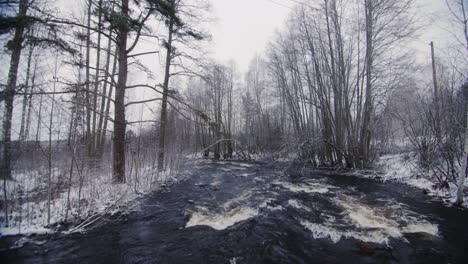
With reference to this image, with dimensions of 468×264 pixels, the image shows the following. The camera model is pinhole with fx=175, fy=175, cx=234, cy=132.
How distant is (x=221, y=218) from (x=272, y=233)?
1.34 metres

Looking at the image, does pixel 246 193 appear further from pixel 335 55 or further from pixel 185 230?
pixel 335 55

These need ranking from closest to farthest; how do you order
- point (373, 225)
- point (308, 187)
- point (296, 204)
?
point (373, 225) < point (296, 204) < point (308, 187)

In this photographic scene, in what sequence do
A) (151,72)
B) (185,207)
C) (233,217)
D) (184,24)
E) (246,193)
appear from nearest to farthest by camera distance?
(233,217)
(185,207)
(246,193)
(151,72)
(184,24)

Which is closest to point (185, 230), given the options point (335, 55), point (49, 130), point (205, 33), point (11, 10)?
point (49, 130)

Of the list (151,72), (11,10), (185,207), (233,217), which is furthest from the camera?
(151,72)

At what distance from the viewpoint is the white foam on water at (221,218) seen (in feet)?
13.5

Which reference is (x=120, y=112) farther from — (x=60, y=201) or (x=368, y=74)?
(x=368, y=74)

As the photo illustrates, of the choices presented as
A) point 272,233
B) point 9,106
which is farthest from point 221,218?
point 9,106

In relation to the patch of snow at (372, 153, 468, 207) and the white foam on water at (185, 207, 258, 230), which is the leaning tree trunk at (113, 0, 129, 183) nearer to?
the white foam on water at (185, 207, 258, 230)

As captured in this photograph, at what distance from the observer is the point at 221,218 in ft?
14.5

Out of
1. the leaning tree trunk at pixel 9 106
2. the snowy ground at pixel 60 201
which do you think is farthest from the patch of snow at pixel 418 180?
the leaning tree trunk at pixel 9 106

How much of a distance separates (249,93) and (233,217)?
74.9ft

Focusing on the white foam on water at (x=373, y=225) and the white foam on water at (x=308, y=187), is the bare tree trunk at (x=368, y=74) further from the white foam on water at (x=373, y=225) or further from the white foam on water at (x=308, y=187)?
the white foam on water at (x=373, y=225)

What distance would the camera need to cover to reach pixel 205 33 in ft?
26.9
